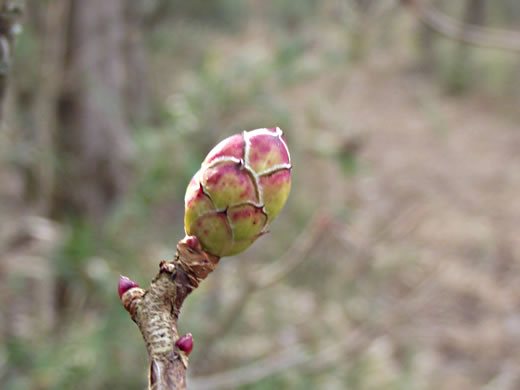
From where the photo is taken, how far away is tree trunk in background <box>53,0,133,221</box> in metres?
3.61

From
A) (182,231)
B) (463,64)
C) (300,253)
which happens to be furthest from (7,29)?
(463,64)

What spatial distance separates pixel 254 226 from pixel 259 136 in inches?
4.0

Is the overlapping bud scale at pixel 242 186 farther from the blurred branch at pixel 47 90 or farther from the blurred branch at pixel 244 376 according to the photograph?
the blurred branch at pixel 47 90

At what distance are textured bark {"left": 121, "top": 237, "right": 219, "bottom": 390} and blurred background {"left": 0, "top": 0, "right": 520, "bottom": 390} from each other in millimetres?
439

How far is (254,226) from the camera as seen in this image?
23.3 inches

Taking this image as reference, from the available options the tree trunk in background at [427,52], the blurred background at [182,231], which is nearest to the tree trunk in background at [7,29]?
the blurred background at [182,231]

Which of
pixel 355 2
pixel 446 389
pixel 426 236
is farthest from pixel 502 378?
pixel 355 2

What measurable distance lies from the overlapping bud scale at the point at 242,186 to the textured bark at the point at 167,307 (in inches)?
1.4

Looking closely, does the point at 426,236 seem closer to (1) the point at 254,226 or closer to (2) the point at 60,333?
(2) the point at 60,333

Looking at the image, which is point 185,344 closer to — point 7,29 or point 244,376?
point 7,29

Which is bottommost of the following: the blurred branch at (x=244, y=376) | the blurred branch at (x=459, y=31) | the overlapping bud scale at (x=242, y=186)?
the overlapping bud scale at (x=242, y=186)

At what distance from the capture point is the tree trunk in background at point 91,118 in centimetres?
361

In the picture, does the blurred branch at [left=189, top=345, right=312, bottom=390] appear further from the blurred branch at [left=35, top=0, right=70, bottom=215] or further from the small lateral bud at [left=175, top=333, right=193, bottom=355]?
the small lateral bud at [left=175, top=333, right=193, bottom=355]

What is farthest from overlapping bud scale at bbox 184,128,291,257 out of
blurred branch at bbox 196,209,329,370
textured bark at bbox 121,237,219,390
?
blurred branch at bbox 196,209,329,370
